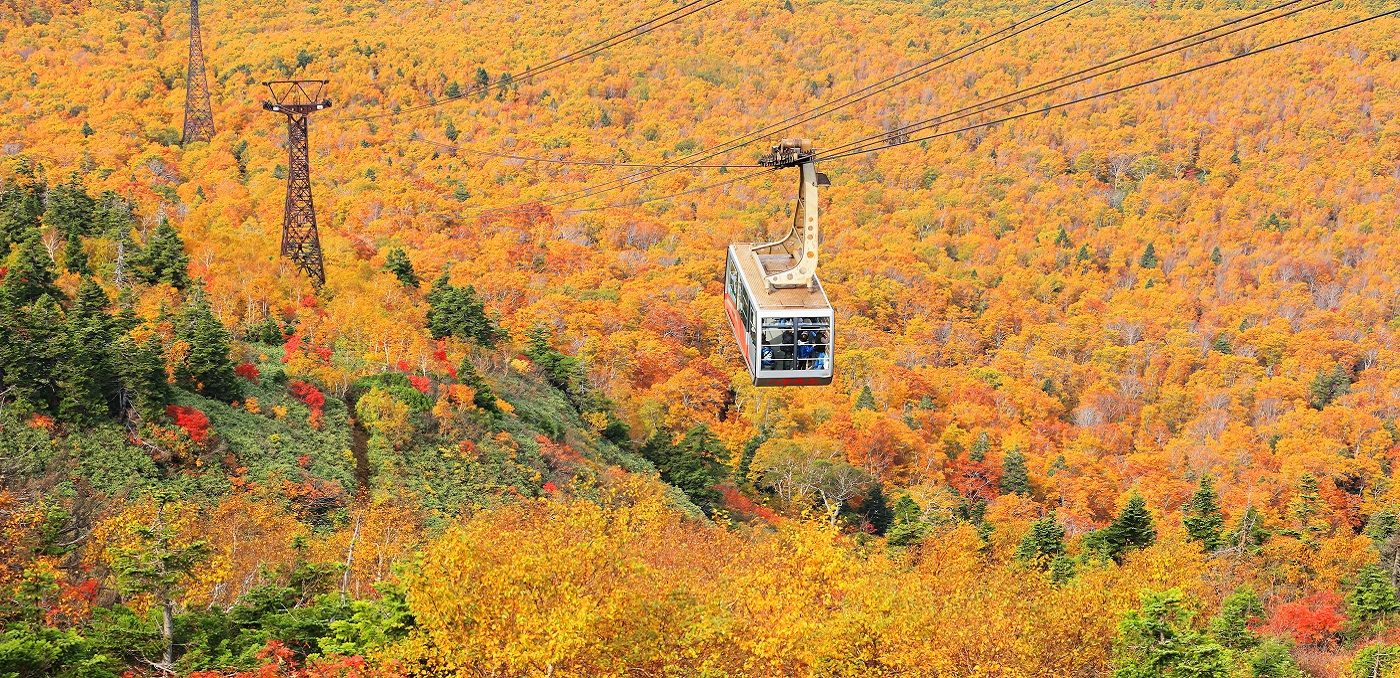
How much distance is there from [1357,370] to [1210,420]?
21154 millimetres

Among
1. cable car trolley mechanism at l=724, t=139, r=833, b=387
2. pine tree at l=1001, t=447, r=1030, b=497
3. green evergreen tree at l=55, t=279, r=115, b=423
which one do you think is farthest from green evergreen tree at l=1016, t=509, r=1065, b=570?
green evergreen tree at l=55, t=279, r=115, b=423

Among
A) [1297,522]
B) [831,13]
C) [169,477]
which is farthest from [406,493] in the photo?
[831,13]

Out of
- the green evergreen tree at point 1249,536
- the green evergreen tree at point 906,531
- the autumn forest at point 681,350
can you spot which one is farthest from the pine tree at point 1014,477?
the green evergreen tree at point 1249,536

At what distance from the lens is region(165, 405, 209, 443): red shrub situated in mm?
35688

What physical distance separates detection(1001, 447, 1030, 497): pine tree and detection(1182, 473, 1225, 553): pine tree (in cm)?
2282

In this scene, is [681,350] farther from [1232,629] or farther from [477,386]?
[1232,629]

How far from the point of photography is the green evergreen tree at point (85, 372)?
3400 cm

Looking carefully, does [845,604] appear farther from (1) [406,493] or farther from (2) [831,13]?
(2) [831,13]

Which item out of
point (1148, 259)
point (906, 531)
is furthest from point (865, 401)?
point (1148, 259)

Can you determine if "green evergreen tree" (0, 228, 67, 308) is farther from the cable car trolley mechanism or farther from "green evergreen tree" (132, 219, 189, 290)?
the cable car trolley mechanism

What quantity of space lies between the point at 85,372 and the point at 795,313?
21707mm

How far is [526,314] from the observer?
79.4 metres

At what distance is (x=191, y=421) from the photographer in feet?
118

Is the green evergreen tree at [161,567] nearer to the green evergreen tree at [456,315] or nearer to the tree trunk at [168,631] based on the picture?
the tree trunk at [168,631]
